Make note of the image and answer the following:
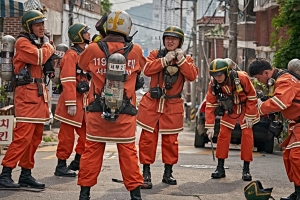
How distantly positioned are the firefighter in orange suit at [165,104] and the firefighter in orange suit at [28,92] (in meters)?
1.41

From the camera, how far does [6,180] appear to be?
8.55m

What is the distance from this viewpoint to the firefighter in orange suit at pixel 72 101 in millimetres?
9500

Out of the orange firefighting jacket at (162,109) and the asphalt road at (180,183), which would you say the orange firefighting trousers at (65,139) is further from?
the orange firefighting jacket at (162,109)

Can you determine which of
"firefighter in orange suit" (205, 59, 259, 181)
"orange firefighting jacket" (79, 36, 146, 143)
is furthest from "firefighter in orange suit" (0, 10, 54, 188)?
"firefighter in orange suit" (205, 59, 259, 181)

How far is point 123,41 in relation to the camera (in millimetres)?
7477

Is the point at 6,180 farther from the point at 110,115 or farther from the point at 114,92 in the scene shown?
the point at 114,92

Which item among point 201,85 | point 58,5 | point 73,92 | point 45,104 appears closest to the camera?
point 45,104

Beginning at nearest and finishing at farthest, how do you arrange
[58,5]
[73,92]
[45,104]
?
[45,104]
[73,92]
[58,5]

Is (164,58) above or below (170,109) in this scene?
above

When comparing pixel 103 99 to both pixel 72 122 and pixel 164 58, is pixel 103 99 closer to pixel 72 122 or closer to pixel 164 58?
pixel 164 58

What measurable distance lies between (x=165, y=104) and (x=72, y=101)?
1.25m

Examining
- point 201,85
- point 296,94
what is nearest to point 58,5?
point 296,94

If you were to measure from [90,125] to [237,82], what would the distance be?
10.1 ft

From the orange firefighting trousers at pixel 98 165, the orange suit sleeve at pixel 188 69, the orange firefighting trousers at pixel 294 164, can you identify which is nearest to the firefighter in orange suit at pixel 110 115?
the orange firefighting trousers at pixel 98 165
